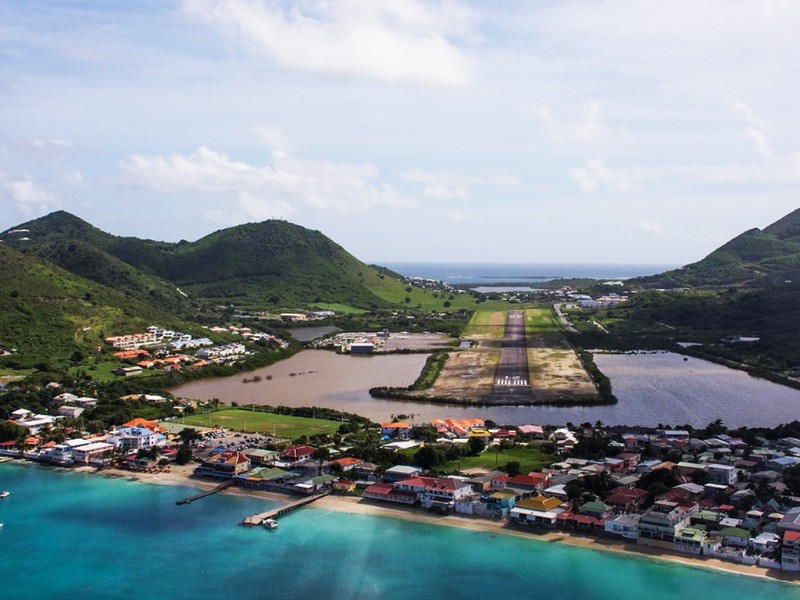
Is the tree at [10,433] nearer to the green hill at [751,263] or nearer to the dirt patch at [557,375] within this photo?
the dirt patch at [557,375]

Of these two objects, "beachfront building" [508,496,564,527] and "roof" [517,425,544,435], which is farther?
"roof" [517,425,544,435]

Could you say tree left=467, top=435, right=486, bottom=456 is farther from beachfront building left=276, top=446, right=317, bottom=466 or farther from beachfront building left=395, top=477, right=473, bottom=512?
beachfront building left=276, top=446, right=317, bottom=466

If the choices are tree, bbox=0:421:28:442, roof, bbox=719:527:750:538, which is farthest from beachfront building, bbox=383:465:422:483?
tree, bbox=0:421:28:442

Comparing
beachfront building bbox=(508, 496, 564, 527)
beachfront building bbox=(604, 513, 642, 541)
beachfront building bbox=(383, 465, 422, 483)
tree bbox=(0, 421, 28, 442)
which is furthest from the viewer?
tree bbox=(0, 421, 28, 442)

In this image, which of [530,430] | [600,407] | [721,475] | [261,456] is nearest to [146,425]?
[261,456]

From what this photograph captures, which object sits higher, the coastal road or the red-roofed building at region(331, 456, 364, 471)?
the coastal road

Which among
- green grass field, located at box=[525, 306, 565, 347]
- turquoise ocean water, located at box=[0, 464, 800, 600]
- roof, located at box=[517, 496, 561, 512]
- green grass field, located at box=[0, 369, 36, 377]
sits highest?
green grass field, located at box=[525, 306, 565, 347]

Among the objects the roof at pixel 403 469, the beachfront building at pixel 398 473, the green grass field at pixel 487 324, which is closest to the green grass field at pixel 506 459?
the roof at pixel 403 469

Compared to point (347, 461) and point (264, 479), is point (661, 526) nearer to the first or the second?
point (347, 461)
